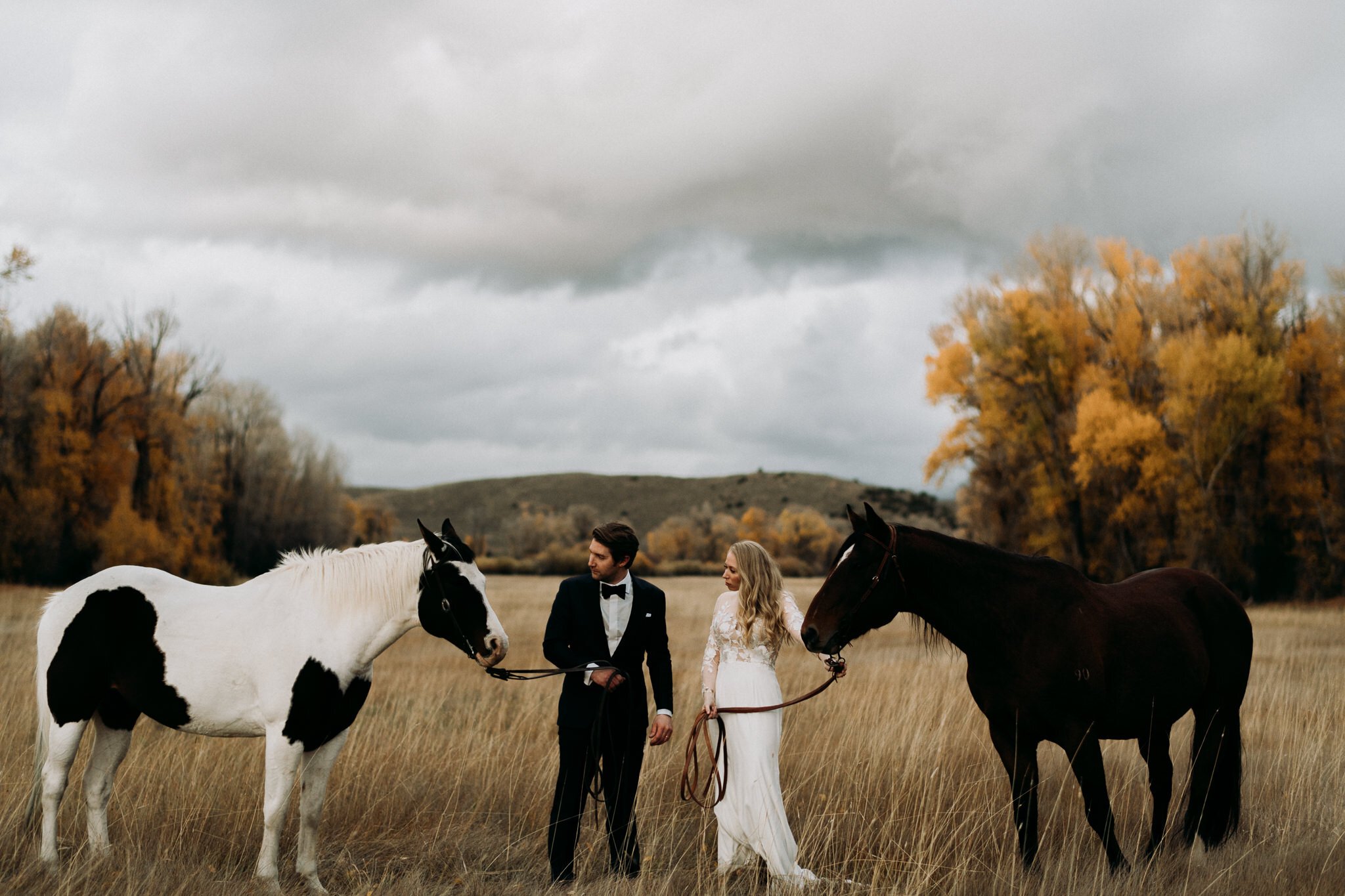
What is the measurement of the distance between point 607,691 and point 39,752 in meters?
3.17

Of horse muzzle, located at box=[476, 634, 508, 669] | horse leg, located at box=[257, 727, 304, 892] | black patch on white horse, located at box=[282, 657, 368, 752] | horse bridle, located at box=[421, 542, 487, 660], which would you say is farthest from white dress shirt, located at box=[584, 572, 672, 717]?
horse leg, located at box=[257, 727, 304, 892]

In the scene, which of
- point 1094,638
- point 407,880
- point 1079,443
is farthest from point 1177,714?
point 1079,443

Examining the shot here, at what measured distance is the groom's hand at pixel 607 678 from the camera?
173 inches

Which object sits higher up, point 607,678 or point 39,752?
point 607,678

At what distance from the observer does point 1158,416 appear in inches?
1273

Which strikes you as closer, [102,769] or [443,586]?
[443,586]

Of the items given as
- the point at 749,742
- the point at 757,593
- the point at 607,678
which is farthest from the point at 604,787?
the point at 757,593

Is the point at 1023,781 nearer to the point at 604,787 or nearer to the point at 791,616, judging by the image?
the point at 791,616

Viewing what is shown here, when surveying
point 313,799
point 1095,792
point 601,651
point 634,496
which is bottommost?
point 313,799

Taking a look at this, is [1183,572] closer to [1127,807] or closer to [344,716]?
[1127,807]

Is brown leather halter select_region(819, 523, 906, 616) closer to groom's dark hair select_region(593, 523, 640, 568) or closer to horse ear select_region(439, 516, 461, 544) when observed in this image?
groom's dark hair select_region(593, 523, 640, 568)

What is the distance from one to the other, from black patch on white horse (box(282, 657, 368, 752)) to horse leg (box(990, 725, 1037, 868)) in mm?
3221

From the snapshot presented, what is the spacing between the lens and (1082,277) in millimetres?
36406

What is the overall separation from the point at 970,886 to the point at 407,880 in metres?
2.92
